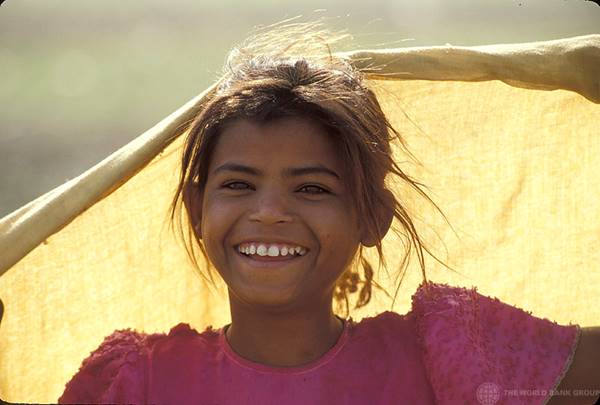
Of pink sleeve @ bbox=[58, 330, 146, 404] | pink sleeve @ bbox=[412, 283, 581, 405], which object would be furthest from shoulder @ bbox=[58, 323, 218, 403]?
pink sleeve @ bbox=[412, 283, 581, 405]

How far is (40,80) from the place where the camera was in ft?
27.3

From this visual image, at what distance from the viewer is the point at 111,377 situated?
236 cm

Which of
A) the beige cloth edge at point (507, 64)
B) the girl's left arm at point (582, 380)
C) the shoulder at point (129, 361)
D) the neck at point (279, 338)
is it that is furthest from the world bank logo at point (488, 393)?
the beige cloth edge at point (507, 64)

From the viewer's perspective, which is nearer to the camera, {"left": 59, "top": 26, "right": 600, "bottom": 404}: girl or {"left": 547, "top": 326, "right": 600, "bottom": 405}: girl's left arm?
{"left": 59, "top": 26, "right": 600, "bottom": 404}: girl

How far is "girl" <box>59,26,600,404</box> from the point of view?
7.57 feet

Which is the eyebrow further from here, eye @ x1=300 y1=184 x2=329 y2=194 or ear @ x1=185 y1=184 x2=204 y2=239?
ear @ x1=185 y1=184 x2=204 y2=239

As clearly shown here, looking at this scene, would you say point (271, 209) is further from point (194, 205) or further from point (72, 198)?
point (72, 198)

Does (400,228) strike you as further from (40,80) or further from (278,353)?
(40,80)

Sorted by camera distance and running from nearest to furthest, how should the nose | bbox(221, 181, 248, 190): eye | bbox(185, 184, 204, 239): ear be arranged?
the nose < bbox(221, 181, 248, 190): eye < bbox(185, 184, 204, 239): ear

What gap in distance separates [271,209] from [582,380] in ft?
2.76

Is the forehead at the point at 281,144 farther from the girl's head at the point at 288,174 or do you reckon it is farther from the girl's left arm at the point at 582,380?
the girl's left arm at the point at 582,380

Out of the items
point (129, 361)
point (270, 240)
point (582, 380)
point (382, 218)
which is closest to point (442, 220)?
point (382, 218)

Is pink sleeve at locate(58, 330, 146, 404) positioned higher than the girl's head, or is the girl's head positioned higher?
the girl's head

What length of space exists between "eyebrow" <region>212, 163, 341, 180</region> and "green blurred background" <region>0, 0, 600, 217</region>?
3.15 metres
